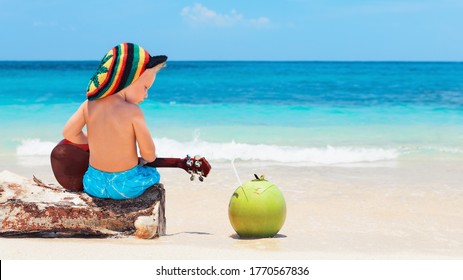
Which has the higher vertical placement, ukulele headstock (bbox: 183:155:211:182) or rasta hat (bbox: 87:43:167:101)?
rasta hat (bbox: 87:43:167:101)

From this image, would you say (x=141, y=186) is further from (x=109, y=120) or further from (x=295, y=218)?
(x=295, y=218)

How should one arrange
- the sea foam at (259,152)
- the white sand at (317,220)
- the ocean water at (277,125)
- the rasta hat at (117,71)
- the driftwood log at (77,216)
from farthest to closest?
the ocean water at (277,125), the sea foam at (259,152), the driftwood log at (77,216), the rasta hat at (117,71), the white sand at (317,220)

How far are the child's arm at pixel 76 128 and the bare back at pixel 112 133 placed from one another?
47 millimetres

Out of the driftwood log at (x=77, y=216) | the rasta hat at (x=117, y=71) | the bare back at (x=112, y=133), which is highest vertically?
the rasta hat at (x=117, y=71)

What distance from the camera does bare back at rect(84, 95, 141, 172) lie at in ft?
15.2

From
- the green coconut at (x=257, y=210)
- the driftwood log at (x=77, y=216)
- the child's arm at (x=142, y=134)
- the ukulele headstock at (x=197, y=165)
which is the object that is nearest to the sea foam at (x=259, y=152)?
the green coconut at (x=257, y=210)

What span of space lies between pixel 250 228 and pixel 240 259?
89cm

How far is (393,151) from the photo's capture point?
1113cm

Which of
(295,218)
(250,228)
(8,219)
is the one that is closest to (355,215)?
(295,218)

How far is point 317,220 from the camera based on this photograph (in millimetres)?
6406

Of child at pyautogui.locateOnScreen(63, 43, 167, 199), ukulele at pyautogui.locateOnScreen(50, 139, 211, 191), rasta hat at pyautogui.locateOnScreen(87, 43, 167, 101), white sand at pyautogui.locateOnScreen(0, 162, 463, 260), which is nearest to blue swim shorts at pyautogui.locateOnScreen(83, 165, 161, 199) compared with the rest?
child at pyautogui.locateOnScreen(63, 43, 167, 199)

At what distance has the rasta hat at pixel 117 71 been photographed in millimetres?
4598

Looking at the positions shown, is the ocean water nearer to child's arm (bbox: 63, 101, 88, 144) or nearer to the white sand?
the white sand

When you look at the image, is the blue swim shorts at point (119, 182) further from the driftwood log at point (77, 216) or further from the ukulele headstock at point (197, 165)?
the ukulele headstock at point (197, 165)
